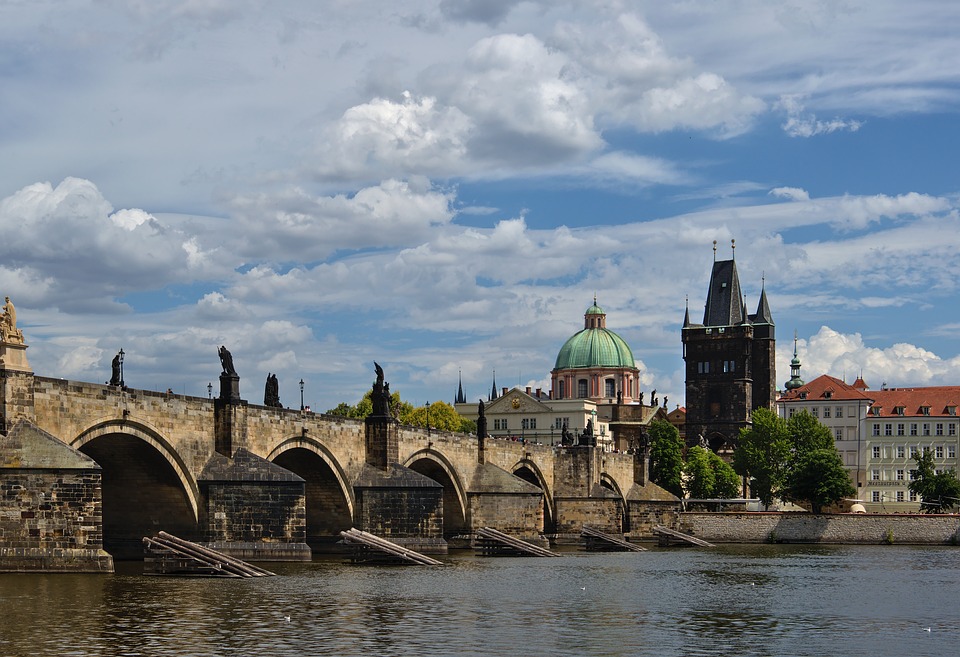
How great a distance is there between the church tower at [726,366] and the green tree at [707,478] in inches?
1205

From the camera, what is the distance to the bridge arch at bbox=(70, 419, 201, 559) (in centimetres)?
4409

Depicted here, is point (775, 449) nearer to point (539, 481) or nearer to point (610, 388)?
point (539, 481)

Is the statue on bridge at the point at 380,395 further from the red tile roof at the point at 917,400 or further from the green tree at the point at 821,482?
the red tile roof at the point at 917,400

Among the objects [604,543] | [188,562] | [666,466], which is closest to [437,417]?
[666,466]

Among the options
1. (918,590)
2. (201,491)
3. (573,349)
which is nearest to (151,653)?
(201,491)

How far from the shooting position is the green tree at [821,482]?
100 metres

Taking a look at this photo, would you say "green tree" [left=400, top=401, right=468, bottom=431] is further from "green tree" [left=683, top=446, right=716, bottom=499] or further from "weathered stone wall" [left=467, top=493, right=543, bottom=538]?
"weathered stone wall" [left=467, top=493, right=543, bottom=538]

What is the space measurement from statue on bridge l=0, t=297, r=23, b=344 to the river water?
609cm

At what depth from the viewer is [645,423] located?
166250 millimetres

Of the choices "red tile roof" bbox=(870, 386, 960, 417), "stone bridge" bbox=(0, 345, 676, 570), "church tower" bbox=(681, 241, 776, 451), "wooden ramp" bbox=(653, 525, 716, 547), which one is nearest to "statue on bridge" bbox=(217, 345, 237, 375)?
"stone bridge" bbox=(0, 345, 676, 570)

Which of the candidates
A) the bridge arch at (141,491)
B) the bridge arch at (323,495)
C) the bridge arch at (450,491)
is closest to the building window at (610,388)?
the bridge arch at (450,491)

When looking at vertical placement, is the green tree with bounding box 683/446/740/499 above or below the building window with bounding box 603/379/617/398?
below

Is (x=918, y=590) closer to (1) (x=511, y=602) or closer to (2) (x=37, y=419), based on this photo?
(1) (x=511, y=602)

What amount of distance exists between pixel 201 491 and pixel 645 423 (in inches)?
4878
